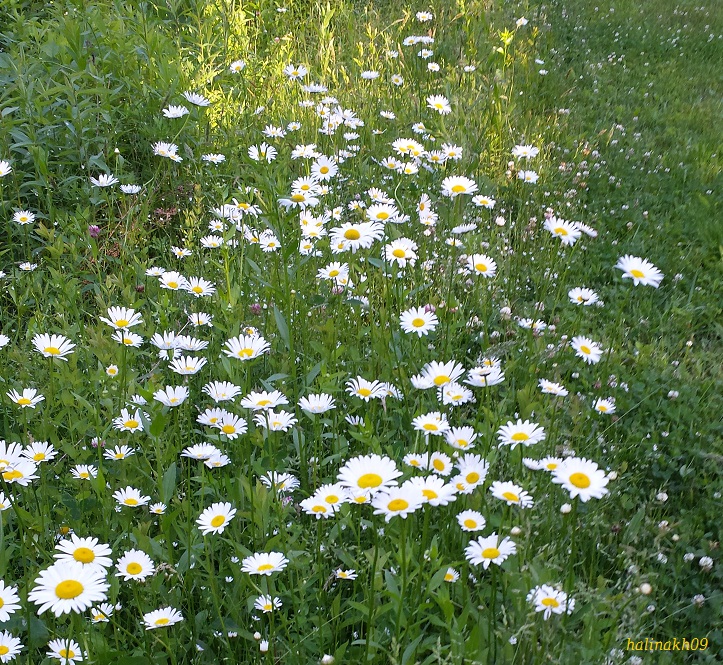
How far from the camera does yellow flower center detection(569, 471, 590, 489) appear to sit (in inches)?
51.1

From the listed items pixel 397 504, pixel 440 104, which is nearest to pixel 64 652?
pixel 397 504

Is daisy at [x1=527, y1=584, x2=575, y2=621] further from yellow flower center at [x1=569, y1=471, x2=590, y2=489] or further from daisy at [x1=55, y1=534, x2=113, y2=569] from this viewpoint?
daisy at [x1=55, y1=534, x2=113, y2=569]

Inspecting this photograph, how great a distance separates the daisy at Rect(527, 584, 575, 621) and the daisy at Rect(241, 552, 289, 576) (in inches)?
19.3

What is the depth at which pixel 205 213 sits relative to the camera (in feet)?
10.5

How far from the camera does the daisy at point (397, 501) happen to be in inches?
46.2

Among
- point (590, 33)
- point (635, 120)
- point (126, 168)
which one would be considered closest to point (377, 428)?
point (126, 168)

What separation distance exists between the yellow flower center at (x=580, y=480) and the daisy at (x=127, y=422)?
105cm

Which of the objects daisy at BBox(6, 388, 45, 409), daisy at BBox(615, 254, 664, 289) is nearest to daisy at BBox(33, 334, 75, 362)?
daisy at BBox(6, 388, 45, 409)

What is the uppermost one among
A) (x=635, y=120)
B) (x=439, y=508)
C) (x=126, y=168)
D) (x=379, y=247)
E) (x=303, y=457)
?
(x=635, y=120)

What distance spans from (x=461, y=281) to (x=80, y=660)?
1909 millimetres

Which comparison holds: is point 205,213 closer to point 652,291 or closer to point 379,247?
point 379,247

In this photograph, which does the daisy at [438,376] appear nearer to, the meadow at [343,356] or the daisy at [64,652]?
the meadow at [343,356]

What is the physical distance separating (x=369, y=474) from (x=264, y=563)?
1.02ft

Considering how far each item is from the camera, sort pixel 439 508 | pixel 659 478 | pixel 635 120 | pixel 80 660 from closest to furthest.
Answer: pixel 80 660
pixel 439 508
pixel 659 478
pixel 635 120
